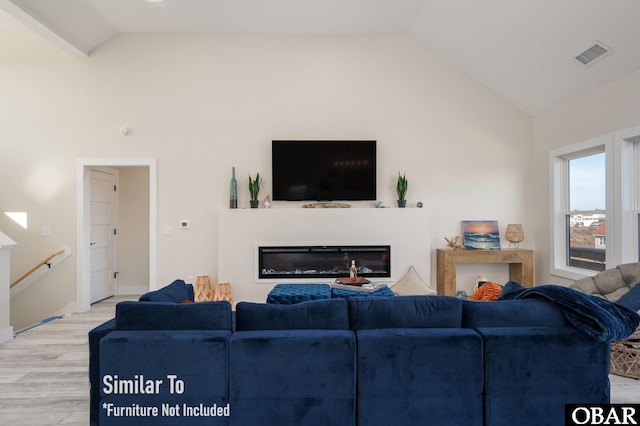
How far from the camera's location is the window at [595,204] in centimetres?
396

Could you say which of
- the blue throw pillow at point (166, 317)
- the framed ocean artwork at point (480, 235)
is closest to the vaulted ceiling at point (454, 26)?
the framed ocean artwork at point (480, 235)

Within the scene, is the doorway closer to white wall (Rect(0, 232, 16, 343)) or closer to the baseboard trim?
the baseboard trim

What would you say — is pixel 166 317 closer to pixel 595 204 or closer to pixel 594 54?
pixel 594 54

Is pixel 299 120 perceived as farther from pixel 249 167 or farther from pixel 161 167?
pixel 161 167

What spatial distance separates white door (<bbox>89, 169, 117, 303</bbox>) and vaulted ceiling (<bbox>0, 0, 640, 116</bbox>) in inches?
75.7

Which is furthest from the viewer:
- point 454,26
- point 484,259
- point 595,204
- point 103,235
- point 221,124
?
point 103,235

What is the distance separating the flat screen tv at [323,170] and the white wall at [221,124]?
0.16 meters

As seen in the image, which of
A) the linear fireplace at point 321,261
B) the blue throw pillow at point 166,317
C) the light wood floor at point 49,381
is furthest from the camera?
the linear fireplace at point 321,261

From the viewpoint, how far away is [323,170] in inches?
215

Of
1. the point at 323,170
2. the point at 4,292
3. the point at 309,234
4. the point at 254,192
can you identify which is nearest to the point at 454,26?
the point at 323,170

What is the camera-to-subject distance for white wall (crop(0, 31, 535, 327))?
5.30 meters

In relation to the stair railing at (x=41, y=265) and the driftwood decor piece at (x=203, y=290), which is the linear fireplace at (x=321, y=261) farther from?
the stair railing at (x=41, y=265)

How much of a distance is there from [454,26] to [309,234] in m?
3.16

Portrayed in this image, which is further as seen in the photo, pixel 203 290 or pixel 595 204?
pixel 203 290
